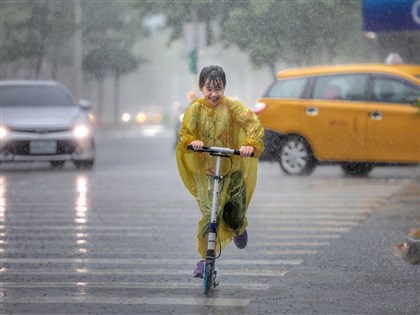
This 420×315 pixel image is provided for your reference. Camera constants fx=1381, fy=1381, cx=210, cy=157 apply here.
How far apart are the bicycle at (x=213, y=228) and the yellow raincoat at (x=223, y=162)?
106 mm

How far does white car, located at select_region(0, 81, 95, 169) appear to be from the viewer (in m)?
21.4

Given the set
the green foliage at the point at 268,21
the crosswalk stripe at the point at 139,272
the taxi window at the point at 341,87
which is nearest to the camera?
the crosswalk stripe at the point at 139,272

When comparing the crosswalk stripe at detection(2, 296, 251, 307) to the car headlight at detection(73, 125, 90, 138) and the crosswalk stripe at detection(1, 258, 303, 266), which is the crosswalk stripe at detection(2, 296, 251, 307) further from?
the car headlight at detection(73, 125, 90, 138)

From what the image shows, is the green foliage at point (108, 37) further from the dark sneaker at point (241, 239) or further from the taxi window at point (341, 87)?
the dark sneaker at point (241, 239)

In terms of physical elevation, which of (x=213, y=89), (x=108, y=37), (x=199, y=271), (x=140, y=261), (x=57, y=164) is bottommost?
(x=57, y=164)

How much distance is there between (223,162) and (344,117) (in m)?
11.0

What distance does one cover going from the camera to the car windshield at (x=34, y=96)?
22.8 m

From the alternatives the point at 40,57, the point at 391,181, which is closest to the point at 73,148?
the point at 40,57

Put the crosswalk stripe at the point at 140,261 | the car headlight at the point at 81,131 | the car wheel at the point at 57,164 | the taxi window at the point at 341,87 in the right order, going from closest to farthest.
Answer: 1. the crosswalk stripe at the point at 140,261
2. the taxi window at the point at 341,87
3. the car headlight at the point at 81,131
4. the car wheel at the point at 57,164

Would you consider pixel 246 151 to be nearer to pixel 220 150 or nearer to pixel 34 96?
pixel 220 150

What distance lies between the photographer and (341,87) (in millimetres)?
19875

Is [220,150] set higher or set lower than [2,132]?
higher

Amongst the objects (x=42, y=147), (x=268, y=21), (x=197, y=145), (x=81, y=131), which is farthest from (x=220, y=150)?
(x=81, y=131)

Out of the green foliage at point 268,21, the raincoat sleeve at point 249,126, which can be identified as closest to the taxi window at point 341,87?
the green foliage at point 268,21
